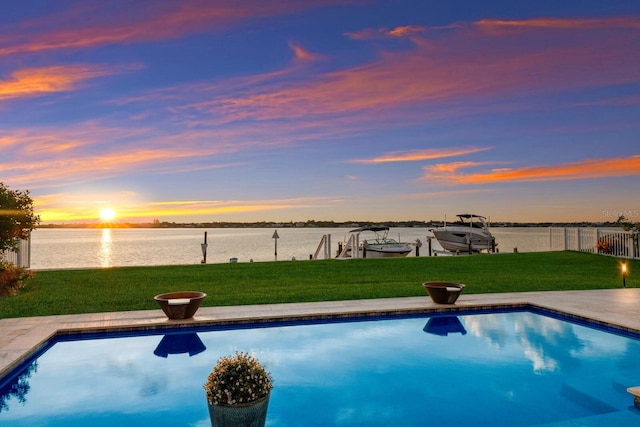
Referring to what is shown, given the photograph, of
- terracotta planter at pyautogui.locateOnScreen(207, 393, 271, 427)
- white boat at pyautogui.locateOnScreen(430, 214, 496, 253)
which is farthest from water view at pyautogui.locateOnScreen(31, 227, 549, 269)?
terracotta planter at pyautogui.locateOnScreen(207, 393, 271, 427)

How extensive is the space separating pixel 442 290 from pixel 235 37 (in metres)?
11.7

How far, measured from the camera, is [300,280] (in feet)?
53.1

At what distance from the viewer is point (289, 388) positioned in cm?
724

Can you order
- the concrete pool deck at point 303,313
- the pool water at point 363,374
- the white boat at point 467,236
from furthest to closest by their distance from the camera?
1. the white boat at point 467,236
2. the concrete pool deck at point 303,313
3. the pool water at point 363,374

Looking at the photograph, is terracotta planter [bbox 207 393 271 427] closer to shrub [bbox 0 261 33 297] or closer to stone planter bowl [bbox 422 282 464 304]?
shrub [bbox 0 261 33 297]

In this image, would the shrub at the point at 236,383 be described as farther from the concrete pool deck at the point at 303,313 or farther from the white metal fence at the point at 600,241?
the white metal fence at the point at 600,241

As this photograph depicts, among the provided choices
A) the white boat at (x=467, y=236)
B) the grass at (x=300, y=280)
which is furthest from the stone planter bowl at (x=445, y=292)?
the white boat at (x=467, y=236)

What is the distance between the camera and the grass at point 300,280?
12.5 metres

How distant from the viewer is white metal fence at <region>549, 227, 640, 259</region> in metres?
21.5

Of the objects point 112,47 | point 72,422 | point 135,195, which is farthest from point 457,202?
point 72,422

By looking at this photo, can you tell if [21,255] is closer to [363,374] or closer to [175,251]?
[363,374]

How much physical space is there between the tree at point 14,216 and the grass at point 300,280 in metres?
4.77

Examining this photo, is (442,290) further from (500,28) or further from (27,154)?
(27,154)

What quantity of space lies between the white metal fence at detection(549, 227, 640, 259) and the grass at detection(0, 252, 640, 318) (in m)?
0.98
